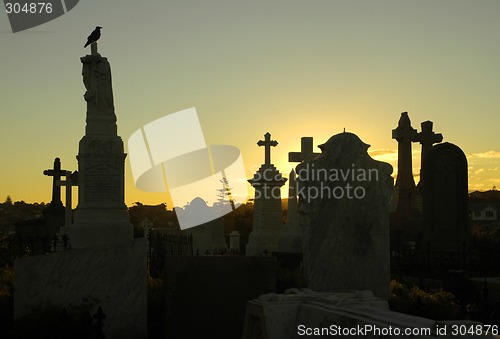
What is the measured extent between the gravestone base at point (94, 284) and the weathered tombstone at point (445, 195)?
37.8ft

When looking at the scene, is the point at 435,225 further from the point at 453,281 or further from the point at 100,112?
the point at 100,112

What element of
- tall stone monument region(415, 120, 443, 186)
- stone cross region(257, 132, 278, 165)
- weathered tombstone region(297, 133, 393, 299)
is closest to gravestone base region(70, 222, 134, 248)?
weathered tombstone region(297, 133, 393, 299)

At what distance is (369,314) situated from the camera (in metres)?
4.63

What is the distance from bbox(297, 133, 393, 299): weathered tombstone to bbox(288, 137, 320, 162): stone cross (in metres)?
12.9

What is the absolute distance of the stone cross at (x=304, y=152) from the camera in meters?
22.8

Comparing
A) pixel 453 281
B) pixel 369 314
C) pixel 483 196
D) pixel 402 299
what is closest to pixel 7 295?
pixel 402 299

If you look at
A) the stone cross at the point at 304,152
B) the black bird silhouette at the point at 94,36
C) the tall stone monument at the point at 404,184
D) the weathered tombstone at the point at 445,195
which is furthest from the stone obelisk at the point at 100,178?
the tall stone monument at the point at 404,184

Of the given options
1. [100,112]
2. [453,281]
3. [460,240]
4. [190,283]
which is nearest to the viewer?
[190,283]

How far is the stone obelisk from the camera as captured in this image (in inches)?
615

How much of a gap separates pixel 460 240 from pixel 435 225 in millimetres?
779

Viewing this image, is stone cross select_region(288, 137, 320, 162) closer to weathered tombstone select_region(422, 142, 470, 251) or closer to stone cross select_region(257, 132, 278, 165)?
stone cross select_region(257, 132, 278, 165)

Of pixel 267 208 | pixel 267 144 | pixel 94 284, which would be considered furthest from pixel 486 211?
pixel 94 284

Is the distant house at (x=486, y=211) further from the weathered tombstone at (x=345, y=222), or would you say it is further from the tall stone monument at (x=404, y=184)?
the weathered tombstone at (x=345, y=222)

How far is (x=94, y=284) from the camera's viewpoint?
873cm
